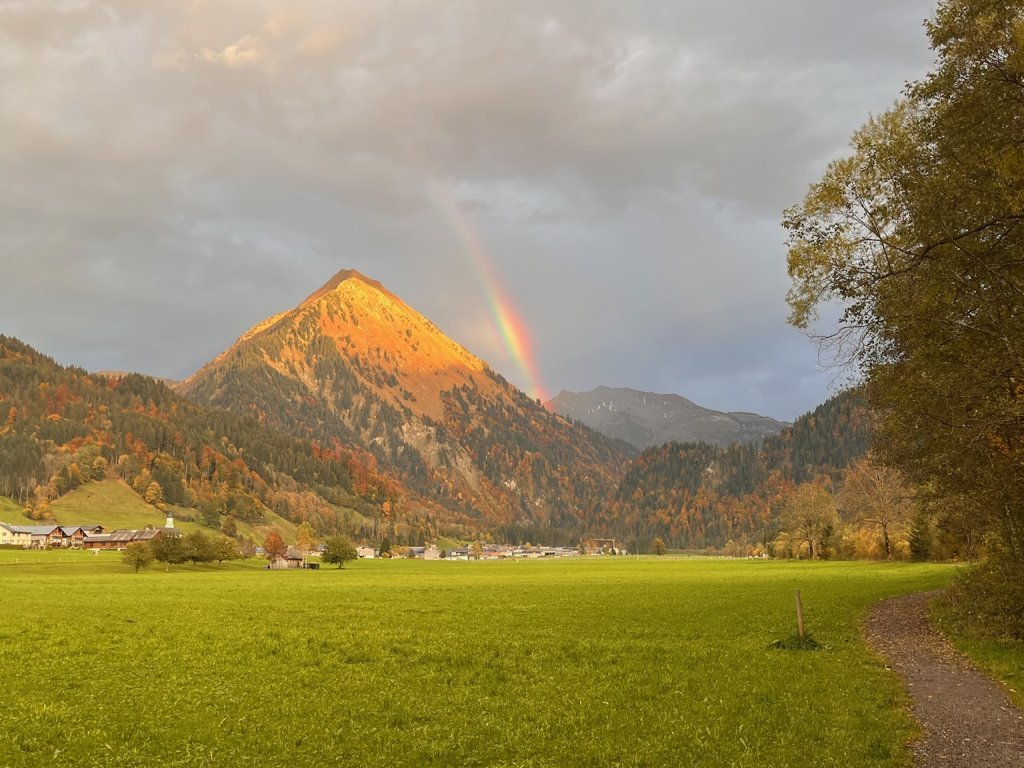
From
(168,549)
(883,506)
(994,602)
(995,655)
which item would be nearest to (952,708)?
(995,655)

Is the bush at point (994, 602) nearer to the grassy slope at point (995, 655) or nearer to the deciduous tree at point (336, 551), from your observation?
the grassy slope at point (995, 655)

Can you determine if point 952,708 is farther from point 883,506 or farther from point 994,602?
point 883,506

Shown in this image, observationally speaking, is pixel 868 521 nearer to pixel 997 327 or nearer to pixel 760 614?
pixel 760 614

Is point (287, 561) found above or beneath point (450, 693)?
beneath

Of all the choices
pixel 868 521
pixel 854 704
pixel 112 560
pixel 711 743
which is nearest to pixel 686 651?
pixel 854 704

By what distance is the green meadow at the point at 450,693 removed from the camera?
15922mm

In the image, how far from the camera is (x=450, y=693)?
866 inches

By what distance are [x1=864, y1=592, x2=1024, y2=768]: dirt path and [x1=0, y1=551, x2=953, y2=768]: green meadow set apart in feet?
2.08

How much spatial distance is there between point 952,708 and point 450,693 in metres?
14.2

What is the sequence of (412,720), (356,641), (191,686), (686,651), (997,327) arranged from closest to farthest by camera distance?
(412,720), (997,327), (191,686), (686,651), (356,641)

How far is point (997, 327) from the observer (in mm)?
20297

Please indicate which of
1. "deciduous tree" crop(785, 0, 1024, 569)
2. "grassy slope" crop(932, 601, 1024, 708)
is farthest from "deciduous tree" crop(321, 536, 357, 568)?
"deciduous tree" crop(785, 0, 1024, 569)

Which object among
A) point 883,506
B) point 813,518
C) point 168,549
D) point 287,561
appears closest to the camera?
point 883,506

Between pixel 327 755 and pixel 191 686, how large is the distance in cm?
990
